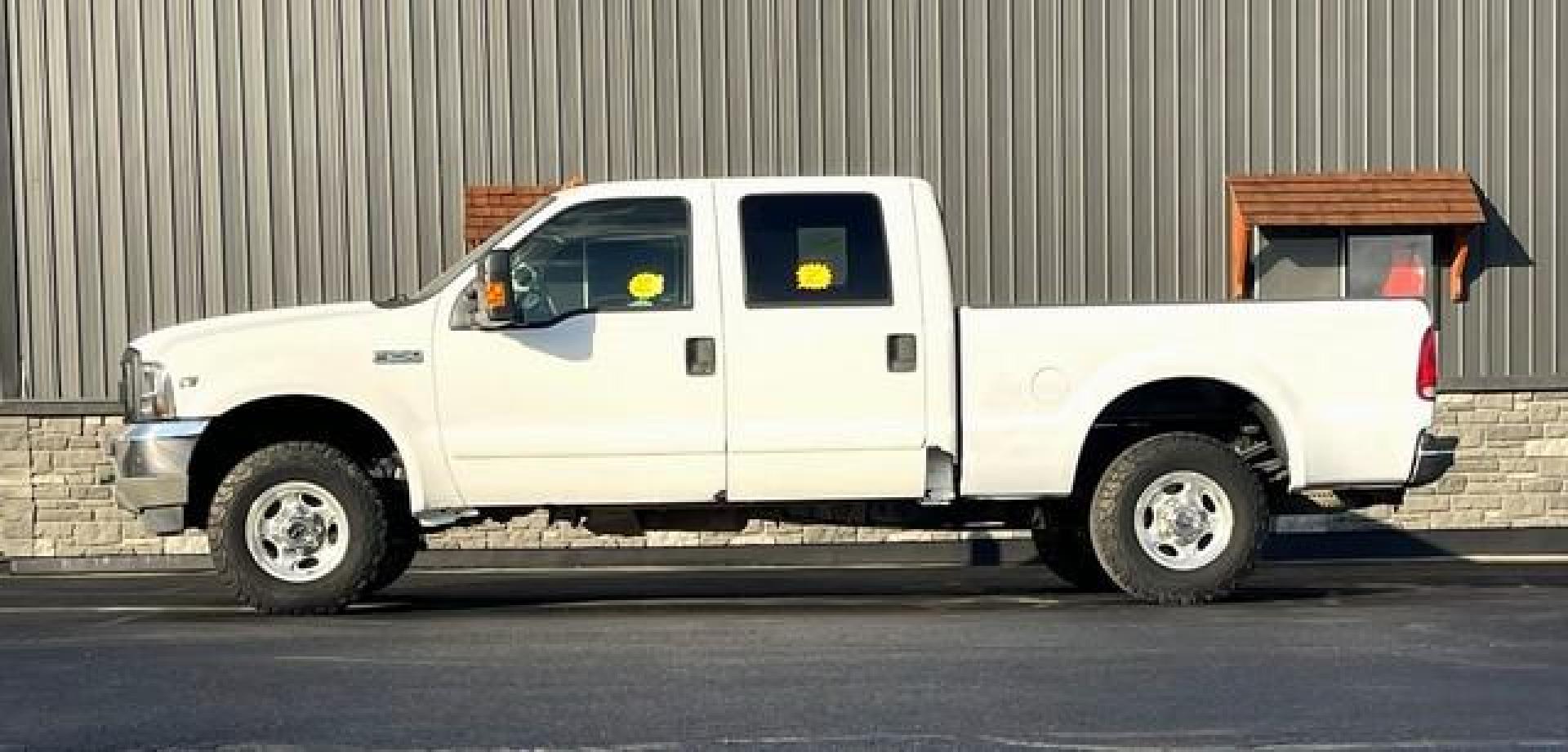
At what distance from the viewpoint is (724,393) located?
30.2 ft

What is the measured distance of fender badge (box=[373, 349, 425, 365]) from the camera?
914cm

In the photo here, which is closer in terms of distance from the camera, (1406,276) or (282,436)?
(282,436)

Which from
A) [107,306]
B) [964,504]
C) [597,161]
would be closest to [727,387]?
[964,504]

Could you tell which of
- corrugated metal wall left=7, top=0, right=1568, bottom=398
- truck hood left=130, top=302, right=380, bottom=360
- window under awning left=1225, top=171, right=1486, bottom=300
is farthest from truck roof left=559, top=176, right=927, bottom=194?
A: window under awning left=1225, top=171, right=1486, bottom=300

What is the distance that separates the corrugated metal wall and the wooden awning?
16cm

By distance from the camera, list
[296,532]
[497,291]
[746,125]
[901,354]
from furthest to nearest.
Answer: [746,125], [901,354], [296,532], [497,291]

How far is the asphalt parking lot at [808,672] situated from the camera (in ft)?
20.0

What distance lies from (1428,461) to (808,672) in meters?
3.76

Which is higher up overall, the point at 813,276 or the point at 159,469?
the point at 813,276

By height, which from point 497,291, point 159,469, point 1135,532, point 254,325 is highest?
point 497,291

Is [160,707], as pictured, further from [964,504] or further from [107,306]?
[107,306]

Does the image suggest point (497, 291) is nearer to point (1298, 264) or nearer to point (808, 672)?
point (808, 672)

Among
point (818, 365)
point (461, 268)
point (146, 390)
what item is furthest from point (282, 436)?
point (818, 365)

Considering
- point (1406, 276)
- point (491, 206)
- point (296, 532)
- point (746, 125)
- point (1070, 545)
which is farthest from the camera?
point (1406, 276)
